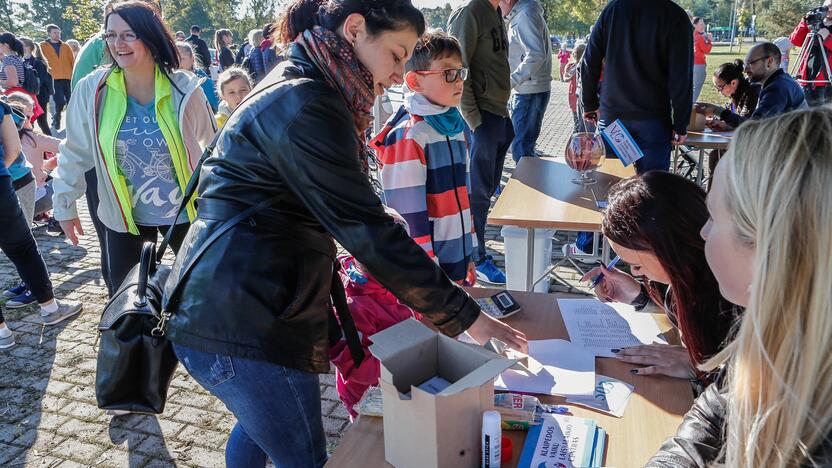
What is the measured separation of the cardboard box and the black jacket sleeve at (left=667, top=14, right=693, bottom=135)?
3.32 meters

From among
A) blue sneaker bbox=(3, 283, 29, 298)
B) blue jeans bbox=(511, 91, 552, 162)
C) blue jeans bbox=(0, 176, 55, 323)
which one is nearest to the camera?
blue jeans bbox=(0, 176, 55, 323)

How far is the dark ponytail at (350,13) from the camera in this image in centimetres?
140

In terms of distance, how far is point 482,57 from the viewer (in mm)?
4336

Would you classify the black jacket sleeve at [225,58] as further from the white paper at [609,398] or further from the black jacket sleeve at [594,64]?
the white paper at [609,398]

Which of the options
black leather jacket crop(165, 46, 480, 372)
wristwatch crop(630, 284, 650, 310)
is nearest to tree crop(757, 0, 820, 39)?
wristwatch crop(630, 284, 650, 310)

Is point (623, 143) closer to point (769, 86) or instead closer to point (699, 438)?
point (699, 438)

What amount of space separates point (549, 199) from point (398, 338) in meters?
1.96

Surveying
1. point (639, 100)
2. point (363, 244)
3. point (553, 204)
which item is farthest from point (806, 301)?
point (639, 100)

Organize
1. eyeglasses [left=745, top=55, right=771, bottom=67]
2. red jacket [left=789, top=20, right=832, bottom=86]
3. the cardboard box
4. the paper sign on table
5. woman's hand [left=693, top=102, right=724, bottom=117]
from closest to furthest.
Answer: the cardboard box < the paper sign on table < eyeglasses [left=745, top=55, right=771, bottom=67] < woman's hand [left=693, top=102, right=724, bottom=117] < red jacket [left=789, top=20, right=832, bottom=86]

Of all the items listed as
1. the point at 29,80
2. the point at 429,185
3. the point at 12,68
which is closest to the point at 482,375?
the point at 429,185

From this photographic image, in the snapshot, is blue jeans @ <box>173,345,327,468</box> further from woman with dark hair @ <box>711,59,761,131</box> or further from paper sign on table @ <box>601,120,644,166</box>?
woman with dark hair @ <box>711,59,761,131</box>

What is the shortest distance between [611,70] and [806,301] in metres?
3.61

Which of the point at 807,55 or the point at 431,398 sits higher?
the point at 807,55

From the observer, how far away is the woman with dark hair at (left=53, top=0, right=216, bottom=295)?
2.60 metres
